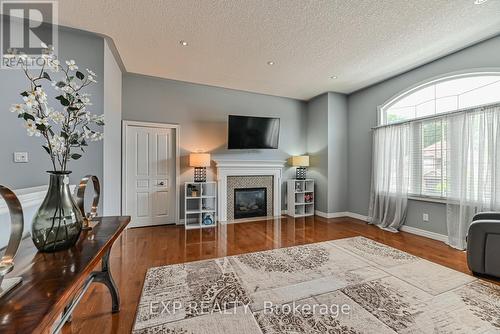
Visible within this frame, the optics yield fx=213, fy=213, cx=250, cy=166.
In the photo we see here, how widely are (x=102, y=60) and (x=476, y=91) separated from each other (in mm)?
5362

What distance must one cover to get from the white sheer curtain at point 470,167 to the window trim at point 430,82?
1.73 ft

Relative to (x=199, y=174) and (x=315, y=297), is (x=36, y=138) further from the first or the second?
(x=315, y=297)

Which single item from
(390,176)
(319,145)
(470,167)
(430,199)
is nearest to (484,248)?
(470,167)

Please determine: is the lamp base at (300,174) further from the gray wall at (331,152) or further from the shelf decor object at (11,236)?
the shelf decor object at (11,236)

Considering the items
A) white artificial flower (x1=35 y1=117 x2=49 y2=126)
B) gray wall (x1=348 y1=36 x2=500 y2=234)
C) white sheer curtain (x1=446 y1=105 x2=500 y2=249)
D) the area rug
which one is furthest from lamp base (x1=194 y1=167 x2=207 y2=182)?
white sheer curtain (x1=446 y1=105 x2=500 y2=249)

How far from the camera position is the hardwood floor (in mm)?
1811

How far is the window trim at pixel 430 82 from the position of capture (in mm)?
2967

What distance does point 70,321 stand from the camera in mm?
1703

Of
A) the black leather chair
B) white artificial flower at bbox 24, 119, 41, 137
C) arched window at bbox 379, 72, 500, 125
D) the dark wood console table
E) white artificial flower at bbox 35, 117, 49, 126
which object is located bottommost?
the black leather chair

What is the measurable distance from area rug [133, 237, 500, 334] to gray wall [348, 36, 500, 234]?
1.39 metres

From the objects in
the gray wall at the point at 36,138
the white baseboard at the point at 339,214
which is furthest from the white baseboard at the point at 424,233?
the gray wall at the point at 36,138

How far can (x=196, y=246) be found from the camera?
3.28m

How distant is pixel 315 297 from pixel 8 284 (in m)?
2.09

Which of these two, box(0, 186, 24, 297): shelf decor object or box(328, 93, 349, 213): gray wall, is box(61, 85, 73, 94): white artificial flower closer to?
box(0, 186, 24, 297): shelf decor object
